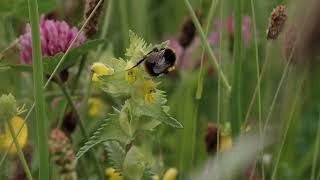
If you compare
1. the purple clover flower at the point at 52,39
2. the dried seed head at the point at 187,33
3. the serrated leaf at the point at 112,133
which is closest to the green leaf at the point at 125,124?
the serrated leaf at the point at 112,133

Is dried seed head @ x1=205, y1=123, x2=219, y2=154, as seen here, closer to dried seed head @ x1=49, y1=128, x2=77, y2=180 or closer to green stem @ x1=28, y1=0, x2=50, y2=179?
dried seed head @ x1=49, y1=128, x2=77, y2=180

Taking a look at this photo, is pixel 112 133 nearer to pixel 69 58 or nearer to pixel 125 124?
pixel 125 124

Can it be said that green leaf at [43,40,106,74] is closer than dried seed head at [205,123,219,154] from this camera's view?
Yes

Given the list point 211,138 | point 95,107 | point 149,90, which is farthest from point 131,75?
point 95,107

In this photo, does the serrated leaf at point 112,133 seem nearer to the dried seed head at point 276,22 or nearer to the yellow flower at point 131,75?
the yellow flower at point 131,75

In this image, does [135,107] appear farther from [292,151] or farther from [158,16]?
[158,16]

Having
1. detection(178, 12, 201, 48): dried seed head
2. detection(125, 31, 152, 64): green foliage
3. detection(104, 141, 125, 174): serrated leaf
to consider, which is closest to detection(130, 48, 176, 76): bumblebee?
detection(125, 31, 152, 64): green foliage
